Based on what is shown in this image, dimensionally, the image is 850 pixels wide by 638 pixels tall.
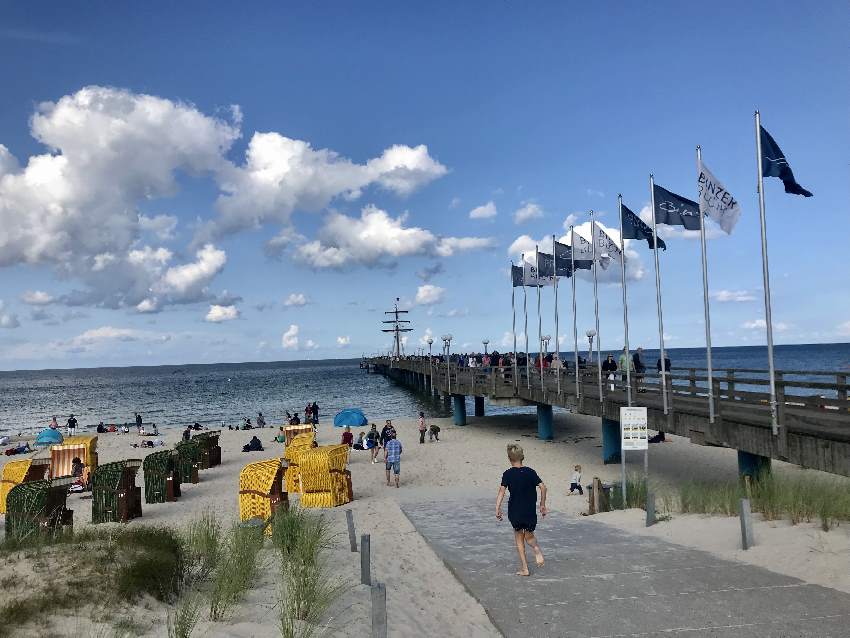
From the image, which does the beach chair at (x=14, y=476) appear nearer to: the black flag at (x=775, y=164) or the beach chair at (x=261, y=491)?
the beach chair at (x=261, y=491)

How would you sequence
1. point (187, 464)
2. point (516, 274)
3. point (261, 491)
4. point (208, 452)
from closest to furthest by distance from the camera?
point (261, 491) → point (187, 464) → point (208, 452) → point (516, 274)

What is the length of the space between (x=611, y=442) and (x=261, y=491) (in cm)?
1325

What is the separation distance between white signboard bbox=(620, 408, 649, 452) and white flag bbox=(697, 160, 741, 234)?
→ 186 inches

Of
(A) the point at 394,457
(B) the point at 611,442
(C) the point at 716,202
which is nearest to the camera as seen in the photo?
(C) the point at 716,202

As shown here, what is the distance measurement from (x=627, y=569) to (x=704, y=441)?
23.5 feet

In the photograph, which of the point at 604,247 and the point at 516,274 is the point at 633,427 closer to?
the point at 604,247

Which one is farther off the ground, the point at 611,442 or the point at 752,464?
the point at 752,464

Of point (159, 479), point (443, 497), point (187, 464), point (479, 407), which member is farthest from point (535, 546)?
point (479, 407)

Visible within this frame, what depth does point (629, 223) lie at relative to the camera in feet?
62.1

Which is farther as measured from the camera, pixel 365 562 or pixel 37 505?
pixel 37 505

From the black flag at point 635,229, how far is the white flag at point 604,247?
1.17 m

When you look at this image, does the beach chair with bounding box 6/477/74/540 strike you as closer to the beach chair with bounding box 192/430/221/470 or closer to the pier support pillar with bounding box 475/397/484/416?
the beach chair with bounding box 192/430/221/470

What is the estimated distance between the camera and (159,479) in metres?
16.6

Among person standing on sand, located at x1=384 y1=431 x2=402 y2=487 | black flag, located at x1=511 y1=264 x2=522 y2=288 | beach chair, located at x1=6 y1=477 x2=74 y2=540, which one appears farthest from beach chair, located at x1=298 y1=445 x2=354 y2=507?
black flag, located at x1=511 y1=264 x2=522 y2=288
